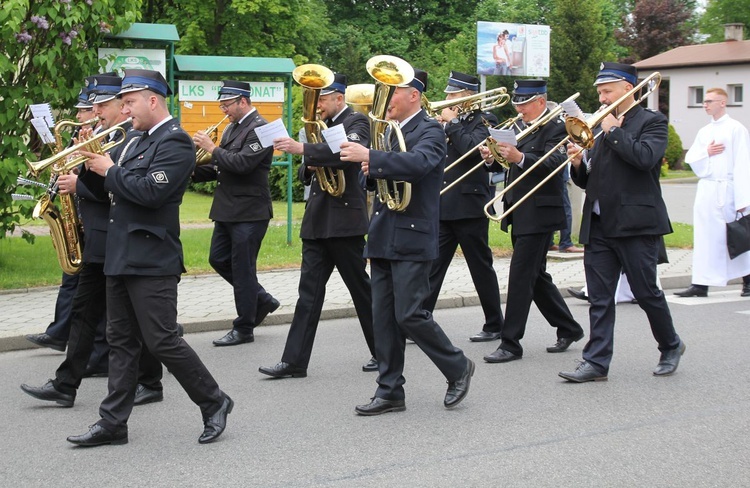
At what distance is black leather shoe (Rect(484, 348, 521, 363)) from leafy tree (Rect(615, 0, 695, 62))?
49639 millimetres

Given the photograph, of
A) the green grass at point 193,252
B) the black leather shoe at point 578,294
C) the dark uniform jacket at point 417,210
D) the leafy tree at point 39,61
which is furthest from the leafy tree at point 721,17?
the dark uniform jacket at point 417,210

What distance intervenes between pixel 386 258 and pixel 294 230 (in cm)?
963

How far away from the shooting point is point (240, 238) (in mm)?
8492

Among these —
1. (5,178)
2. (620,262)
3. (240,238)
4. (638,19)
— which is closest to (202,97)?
(5,178)

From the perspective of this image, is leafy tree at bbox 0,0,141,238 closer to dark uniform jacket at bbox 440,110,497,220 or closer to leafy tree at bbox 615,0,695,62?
dark uniform jacket at bbox 440,110,497,220

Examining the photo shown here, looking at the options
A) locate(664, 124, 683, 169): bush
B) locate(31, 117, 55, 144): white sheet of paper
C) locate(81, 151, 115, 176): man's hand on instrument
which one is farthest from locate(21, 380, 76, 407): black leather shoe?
locate(664, 124, 683, 169): bush

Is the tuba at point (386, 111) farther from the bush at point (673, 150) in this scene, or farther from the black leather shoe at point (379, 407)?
the bush at point (673, 150)

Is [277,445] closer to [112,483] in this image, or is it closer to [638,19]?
[112,483]

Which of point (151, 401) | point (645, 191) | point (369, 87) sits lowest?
point (151, 401)

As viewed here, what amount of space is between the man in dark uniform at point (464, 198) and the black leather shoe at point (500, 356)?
2.22 ft

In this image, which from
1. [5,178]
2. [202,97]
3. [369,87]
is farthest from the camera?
[202,97]

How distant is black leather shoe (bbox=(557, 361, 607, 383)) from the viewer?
23.2 ft

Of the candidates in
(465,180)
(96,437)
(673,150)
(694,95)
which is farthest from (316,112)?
(694,95)

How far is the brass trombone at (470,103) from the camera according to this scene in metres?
7.92
